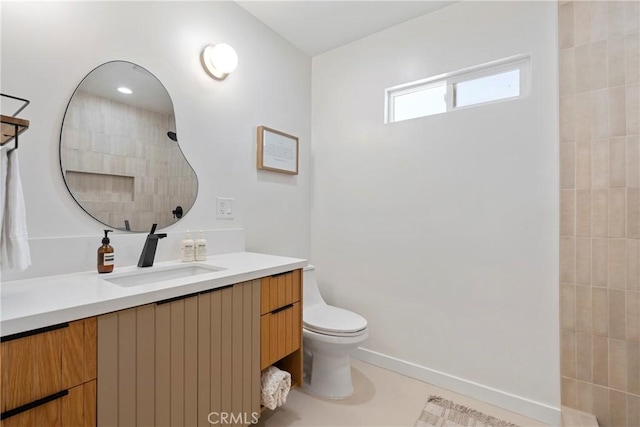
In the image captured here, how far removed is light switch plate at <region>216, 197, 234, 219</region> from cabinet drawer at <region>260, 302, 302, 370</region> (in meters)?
0.73

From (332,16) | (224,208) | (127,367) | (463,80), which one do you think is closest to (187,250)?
(224,208)

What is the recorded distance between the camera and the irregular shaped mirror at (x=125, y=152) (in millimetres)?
1332

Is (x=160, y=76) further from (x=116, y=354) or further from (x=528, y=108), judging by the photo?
(x=528, y=108)

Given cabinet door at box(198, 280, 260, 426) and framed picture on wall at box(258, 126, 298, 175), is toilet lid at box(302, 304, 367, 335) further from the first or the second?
framed picture on wall at box(258, 126, 298, 175)

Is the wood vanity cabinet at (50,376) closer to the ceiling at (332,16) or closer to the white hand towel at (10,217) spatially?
the white hand towel at (10,217)

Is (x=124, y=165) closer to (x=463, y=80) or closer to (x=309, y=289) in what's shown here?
(x=309, y=289)

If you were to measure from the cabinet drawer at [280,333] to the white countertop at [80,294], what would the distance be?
0.23 meters

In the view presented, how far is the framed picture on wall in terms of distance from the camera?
212 cm

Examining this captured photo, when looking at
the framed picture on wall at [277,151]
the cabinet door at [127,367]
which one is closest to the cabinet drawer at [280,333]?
the cabinet door at [127,367]

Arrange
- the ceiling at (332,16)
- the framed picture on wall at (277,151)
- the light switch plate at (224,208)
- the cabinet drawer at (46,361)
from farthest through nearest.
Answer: the framed picture on wall at (277,151) < the ceiling at (332,16) < the light switch plate at (224,208) < the cabinet drawer at (46,361)

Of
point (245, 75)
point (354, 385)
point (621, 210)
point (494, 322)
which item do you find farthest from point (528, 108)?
point (354, 385)

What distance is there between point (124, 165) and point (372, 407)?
188 cm

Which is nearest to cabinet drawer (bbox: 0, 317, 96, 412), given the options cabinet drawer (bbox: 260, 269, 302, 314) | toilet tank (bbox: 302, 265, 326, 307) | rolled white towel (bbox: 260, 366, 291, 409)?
cabinet drawer (bbox: 260, 269, 302, 314)

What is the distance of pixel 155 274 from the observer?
1450mm
